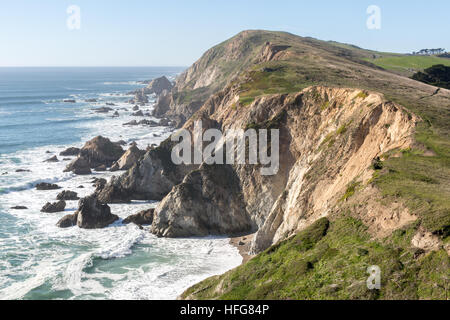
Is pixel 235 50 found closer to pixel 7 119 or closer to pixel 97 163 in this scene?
pixel 7 119

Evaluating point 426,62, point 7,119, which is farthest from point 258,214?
point 7,119

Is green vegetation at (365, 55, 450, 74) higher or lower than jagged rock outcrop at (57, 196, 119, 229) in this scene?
higher

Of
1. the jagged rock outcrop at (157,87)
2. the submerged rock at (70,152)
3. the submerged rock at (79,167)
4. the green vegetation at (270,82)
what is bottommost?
the submerged rock at (79,167)

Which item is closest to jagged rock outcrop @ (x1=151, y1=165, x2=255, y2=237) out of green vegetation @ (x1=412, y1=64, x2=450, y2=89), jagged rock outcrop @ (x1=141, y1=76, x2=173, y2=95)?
green vegetation @ (x1=412, y1=64, x2=450, y2=89)

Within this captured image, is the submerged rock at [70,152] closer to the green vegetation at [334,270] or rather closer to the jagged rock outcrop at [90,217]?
the jagged rock outcrop at [90,217]

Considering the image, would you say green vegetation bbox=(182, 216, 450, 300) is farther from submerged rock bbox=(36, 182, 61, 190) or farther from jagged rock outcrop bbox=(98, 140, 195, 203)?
submerged rock bbox=(36, 182, 61, 190)

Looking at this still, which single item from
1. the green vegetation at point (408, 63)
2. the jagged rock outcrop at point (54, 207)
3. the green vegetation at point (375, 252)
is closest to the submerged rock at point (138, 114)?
the green vegetation at point (408, 63)
